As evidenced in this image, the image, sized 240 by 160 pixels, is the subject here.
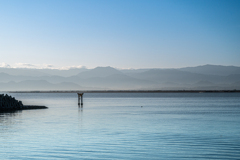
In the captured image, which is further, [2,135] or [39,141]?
[2,135]

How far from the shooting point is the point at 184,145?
21.4 meters

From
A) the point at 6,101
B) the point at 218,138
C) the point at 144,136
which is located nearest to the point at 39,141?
the point at 144,136

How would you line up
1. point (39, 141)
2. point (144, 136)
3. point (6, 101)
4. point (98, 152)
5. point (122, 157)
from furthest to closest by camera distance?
point (6, 101), point (144, 136), point (39, 141), point (98, 152), point (122, 157)

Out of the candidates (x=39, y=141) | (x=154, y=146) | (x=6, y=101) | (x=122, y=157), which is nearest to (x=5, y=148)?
(x=39, y=141)

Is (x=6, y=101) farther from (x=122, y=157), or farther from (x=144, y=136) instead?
(x=122, y=157)

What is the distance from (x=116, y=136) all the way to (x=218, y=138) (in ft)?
25.2

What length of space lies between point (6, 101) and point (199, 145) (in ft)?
156

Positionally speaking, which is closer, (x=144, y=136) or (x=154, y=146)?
(x=154, y=146)

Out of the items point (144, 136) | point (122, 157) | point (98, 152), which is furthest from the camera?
point (144, 136)

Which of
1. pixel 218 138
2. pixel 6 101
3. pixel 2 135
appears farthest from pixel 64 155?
pixel 6 101

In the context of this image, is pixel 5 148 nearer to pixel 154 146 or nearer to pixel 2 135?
pixel 2 135

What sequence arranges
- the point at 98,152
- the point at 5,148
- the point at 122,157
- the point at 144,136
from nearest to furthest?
the point at 122,157, the point at 98,152, the point at 5,148, the point at 144,136

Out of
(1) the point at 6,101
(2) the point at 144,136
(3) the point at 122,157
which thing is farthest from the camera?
(1) the point at 6,101

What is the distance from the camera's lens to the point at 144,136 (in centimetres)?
2566
